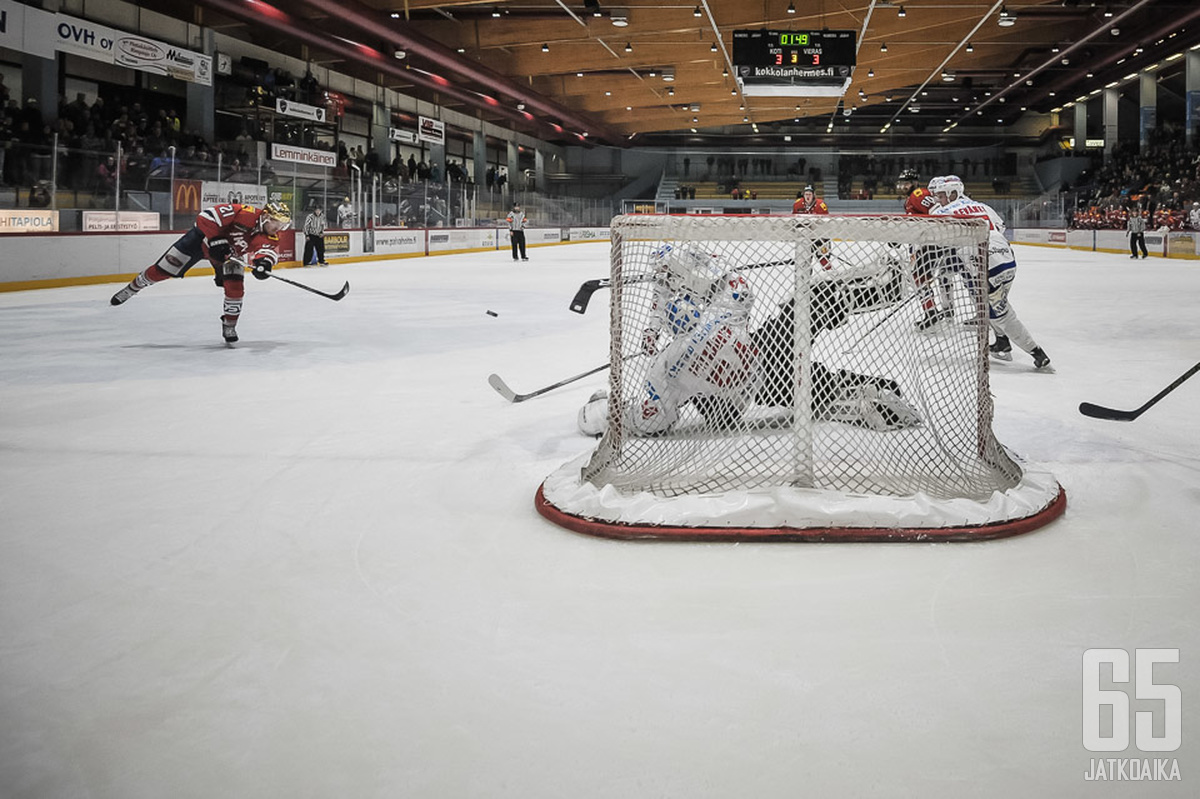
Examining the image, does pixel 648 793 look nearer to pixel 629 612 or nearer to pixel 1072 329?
pixel 629 612

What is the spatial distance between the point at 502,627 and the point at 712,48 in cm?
2241

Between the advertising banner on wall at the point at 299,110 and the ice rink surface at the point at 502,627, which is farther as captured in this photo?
the advertising banner on wall at the point at 299,110

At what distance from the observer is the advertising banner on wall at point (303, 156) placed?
19031 millimetres

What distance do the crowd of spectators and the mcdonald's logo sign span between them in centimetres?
1757

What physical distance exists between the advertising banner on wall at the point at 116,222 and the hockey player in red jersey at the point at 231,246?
6691 millimetres

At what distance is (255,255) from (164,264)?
A: 2.25 feet

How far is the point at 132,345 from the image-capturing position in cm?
638

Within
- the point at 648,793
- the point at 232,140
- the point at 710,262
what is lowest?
the point at 648,793

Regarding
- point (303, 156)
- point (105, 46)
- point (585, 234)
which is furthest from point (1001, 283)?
point (585, 234)

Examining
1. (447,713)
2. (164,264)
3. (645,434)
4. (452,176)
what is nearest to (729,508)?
(645,434)

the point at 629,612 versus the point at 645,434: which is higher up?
the point at 645,434

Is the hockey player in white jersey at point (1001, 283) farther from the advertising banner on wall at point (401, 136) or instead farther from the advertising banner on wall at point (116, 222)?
the advertising banner on wall at point (401, 136)

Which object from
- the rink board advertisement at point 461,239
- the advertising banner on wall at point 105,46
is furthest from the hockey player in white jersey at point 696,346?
the rink board advertisement at point 461,239

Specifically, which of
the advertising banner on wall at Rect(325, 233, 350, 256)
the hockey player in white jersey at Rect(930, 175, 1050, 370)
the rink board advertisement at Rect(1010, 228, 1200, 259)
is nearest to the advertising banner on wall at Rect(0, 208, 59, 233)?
the advertising banner on wall at Rect(325, 233, 350, 256)
